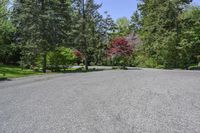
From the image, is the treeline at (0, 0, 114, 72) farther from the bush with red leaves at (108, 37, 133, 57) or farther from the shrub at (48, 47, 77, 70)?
the bush with red leaves at (108, 37, 133, 57)

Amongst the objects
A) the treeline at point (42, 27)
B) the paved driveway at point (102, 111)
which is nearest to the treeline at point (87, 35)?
the treeline at point (42, 27)

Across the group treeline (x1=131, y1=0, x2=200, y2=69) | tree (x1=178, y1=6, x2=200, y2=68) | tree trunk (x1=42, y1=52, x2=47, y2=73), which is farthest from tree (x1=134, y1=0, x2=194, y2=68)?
tree trunk (x1=42, y1=52, x2=47, y2=73)

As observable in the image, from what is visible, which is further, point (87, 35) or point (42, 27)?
point (87, 35)

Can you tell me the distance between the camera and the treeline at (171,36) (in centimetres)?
3659

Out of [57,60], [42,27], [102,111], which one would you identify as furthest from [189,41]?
[102,111]

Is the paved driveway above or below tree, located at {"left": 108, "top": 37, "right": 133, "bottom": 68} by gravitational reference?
below

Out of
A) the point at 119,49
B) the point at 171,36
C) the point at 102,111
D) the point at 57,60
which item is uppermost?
the point at 171,36

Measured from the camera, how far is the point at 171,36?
3603cm

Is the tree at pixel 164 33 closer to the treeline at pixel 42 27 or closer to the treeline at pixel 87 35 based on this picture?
the treeline at pixel 87 35

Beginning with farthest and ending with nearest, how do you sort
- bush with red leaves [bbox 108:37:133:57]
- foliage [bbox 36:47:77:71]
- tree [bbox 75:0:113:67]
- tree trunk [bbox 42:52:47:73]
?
bush with red leaves [bbox 108:37:133:57] < tree [bbox 75:0:113:67] < foliage [bbox 36:47:77:71] < tree trunk [bbox 42:52:47:73]

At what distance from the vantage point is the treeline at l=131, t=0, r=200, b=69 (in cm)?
3659

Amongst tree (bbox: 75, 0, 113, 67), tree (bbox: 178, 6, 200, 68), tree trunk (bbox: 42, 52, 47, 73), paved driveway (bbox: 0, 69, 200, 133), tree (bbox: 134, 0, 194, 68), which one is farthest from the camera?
tree (bbox: 134, 0, 194, 68)

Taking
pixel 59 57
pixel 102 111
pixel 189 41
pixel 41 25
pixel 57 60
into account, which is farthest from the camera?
pixel 189 41

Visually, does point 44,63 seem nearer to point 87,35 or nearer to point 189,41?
point 87,35
